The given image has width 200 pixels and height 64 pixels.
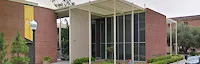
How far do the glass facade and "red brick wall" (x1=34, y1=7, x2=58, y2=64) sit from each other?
15.4ft

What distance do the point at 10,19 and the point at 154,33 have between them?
12955 mm

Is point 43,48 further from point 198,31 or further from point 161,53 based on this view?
point 198,31

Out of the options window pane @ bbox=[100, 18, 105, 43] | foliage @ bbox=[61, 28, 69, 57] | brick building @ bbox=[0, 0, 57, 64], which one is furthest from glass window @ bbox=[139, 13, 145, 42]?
foliage @ bbox=[61, 28, 69, 57]

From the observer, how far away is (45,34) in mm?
16484

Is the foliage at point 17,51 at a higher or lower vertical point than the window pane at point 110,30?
lower

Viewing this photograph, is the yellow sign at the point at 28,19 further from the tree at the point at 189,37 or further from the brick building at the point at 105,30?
the tree at the point at 189,37

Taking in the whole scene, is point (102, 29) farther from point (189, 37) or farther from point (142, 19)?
point (189, 37)

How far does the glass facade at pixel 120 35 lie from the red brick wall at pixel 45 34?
4.70 meters

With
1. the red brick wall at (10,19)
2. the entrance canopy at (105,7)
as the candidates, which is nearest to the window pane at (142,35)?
the entrance canopy at (105,7)

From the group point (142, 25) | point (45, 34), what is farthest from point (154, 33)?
point (45, 34)

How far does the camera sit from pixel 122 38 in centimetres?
1875

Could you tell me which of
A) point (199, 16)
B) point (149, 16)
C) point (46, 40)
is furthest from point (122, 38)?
point (199, 16)

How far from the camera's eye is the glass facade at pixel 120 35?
57.4 ft

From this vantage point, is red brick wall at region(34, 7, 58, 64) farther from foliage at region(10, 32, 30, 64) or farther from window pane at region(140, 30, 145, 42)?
foliage at region(10, 32, 30, 64)
